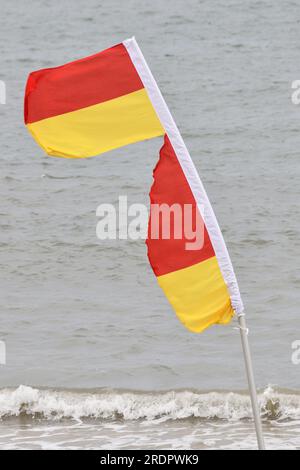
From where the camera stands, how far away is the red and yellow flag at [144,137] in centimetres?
532

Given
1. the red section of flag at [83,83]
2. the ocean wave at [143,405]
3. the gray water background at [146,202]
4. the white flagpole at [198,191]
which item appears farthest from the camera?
the gray water background at [146,202]

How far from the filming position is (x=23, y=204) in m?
15.8

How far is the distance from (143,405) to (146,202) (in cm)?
638

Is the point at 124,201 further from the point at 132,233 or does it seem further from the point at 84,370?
the point at 84,370

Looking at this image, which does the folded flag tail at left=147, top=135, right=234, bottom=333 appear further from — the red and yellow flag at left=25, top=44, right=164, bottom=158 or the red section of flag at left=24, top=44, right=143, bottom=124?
the red section of flag at left=24, top=44, right=143, bottom=124

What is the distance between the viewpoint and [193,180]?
532 cm

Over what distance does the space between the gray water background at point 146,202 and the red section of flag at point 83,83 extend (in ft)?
16.4

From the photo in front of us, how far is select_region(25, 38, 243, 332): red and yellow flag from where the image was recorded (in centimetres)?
532

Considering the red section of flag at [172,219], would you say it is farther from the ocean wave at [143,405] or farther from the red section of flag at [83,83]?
the ocean wave at [143,405]

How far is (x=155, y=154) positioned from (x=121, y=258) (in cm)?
463

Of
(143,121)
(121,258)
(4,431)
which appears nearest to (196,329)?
(143,121)

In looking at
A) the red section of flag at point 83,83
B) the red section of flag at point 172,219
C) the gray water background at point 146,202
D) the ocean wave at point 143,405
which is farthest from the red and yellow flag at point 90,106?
the gray water background at point 146,202

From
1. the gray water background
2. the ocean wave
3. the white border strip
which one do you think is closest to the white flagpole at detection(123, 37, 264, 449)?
the white border strip

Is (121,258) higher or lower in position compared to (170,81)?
lower
